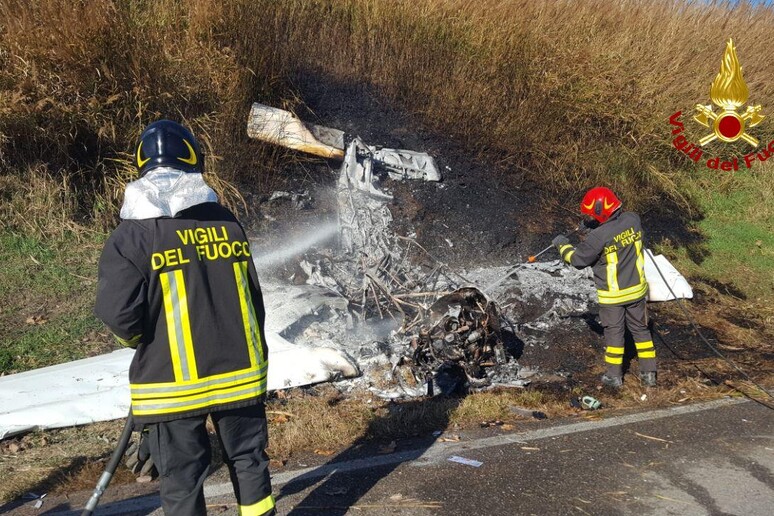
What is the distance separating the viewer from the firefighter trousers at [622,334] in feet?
19.3

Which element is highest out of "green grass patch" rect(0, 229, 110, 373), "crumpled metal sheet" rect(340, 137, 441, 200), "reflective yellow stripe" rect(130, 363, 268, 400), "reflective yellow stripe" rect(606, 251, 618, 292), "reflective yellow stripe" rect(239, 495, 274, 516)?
"crumpled metal sheet" rect(340, 137, 441, 200)

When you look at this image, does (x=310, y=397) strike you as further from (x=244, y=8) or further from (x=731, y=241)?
(x=731, y=241)

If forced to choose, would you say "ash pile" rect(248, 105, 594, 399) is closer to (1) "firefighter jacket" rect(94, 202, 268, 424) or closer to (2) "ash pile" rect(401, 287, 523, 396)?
(2) "ash pile" rect(401, 287, 523, 396)

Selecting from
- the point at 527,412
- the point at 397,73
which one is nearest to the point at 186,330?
the point at 527,412

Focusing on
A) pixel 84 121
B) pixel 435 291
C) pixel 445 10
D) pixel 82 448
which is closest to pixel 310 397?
pixel 82 448

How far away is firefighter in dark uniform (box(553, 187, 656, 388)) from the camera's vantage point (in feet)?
19.3

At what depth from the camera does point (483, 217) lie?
866 cm

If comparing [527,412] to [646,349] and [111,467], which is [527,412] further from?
[111,467]

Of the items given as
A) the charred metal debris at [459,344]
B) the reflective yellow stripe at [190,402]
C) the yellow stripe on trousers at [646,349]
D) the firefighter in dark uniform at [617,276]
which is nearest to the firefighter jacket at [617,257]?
the firefighter in dark uniform at [617,276]

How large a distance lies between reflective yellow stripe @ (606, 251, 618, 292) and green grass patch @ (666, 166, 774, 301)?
11.1 ft

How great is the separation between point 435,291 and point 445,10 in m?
5.33

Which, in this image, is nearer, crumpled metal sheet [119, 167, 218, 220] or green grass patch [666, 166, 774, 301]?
crumpled metal sheet [119, 167, 218, 220]

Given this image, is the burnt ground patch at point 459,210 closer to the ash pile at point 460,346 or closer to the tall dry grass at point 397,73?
the tall dry grass at point 397,73

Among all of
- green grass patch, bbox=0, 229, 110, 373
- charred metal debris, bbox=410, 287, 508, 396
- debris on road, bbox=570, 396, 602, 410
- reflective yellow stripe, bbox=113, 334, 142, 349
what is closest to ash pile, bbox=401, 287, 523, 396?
charred metal debris, bbox=410, 287, 508, 396
